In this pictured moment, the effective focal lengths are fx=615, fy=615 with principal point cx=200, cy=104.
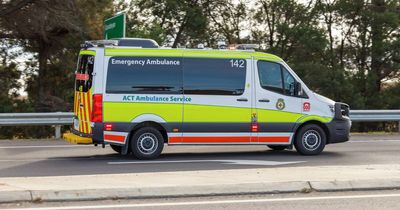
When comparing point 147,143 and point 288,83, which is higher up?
point 288,83

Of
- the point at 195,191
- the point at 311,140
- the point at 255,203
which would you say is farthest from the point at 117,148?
the point at 255,203

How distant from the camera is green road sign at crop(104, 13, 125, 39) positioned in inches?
606

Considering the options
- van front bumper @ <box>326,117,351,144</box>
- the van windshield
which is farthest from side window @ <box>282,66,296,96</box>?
the van windshield

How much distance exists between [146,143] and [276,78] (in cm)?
304

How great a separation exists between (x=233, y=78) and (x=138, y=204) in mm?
5333

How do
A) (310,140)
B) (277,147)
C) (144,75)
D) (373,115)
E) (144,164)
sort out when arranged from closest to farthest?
(144,164)
(144,75)
(310,140)
(277,147)
(373,115)

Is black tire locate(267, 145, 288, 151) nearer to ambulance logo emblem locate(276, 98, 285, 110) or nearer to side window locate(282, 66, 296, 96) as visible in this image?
ambulance logo emblem locate(276, 98, 285, 110)

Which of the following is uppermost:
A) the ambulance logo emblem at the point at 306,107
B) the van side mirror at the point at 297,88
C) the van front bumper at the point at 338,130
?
the van side mirror at the point at 297,88

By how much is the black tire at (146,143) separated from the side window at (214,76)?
1.06 metres

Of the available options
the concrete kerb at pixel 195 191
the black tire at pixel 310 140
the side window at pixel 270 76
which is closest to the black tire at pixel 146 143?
the side window at pixel 270 76

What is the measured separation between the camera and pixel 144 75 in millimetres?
12102

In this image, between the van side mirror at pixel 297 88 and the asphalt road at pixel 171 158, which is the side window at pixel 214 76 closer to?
the van side mirror at pixel 297 88

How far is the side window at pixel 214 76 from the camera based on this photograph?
1236 cm

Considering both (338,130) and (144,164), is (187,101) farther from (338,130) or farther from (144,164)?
(338,130)
